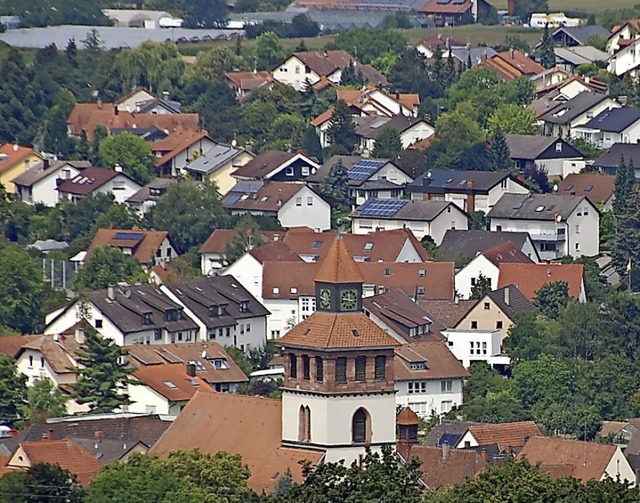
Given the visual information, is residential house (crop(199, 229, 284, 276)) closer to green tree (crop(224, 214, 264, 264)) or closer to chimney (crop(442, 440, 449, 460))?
green tree (crop(224, 214, 264, 264))

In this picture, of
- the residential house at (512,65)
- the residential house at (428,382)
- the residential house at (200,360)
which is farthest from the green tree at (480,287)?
the residential house at (512,65)

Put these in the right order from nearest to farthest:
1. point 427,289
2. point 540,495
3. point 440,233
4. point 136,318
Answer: point 540,495 → point 136,318 → point 427,289 → point 440,233

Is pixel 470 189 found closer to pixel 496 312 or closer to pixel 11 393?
pixel 496 312

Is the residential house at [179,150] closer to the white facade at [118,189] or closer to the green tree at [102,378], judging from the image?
the white facade at [118,189]

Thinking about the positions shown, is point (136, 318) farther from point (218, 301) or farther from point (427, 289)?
point (427, 289)

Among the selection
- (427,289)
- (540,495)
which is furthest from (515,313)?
(540,495)

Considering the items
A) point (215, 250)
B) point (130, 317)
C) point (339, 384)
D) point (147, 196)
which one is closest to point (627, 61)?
point (147, 196)

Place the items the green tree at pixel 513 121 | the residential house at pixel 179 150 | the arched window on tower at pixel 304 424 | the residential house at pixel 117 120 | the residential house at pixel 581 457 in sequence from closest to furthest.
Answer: the arched window on tower at pixel 304 424
the residential house at pixel 581 457
the residential house at pixel 179 150
the green tree at pixel 513 121
the residential house at pixel 117 120
